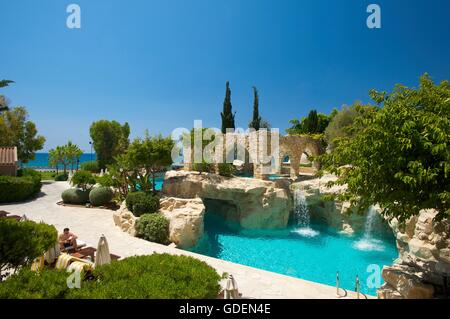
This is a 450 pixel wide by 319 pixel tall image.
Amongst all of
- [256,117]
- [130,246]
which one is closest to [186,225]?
[130,246]

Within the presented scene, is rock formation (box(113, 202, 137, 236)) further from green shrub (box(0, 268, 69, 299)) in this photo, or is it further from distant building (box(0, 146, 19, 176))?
distant building (box(0, 146, 19, 176))

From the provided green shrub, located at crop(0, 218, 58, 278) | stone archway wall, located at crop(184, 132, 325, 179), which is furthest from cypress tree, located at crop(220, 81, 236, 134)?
green shrub, located at crop(0, 218, 58, 278)

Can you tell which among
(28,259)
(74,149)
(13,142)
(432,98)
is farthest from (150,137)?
(74,149)

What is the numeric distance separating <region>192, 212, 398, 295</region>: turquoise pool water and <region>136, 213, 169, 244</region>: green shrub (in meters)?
2.06

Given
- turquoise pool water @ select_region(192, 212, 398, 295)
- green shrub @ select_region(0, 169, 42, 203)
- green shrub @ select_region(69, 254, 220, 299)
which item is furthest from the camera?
green shrub @ select_region(0, 169, 42, 203)

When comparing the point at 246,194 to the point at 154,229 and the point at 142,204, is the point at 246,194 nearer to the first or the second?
the point at 142,204

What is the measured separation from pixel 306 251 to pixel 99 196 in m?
16.7

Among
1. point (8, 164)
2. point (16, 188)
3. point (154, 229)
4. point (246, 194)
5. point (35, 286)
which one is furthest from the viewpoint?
point (8, 164)

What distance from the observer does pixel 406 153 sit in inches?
263

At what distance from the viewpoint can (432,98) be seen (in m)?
7.23

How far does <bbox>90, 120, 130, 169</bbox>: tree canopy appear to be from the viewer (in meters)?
47.1

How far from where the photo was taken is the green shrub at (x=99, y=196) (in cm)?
2166

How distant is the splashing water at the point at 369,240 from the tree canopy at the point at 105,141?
41744 millimetres

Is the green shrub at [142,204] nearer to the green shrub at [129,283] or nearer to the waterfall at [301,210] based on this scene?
the green shrub at [129,283]
